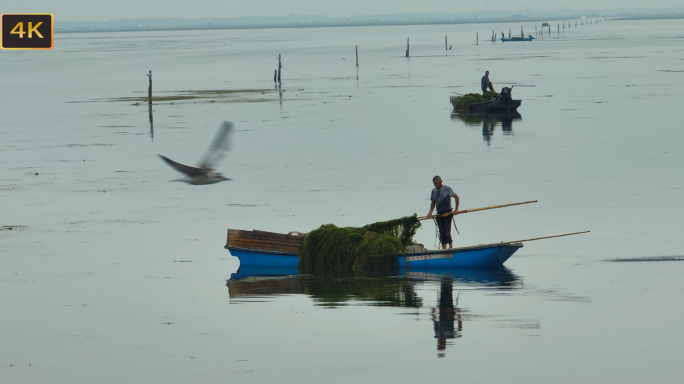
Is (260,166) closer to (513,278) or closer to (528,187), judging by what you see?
(528,187)

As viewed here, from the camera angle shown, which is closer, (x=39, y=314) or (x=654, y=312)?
Answer: (x=654, y=312)

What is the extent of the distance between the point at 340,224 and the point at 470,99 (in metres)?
32.8

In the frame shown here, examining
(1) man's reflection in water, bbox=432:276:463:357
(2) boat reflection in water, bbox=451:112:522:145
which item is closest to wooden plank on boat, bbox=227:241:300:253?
(1) man's reflection in water, bbox=432:276:463:357

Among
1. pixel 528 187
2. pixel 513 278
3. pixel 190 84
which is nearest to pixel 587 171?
pixel 528 187

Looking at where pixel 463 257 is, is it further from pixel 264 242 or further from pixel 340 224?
pixel 340 224

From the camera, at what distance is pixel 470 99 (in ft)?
195

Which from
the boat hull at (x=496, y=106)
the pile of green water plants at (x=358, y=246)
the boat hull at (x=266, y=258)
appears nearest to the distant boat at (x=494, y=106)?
the boat hull at (x=496, y=106)

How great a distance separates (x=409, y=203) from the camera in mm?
31297

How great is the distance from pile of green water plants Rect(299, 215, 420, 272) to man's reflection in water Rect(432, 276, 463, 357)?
6.46ft

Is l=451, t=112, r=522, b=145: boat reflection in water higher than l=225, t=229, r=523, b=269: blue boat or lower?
higher

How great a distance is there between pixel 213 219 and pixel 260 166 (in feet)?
34.1

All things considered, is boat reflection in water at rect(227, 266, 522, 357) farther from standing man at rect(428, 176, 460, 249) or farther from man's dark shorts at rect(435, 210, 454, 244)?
standing man at rect(428, 176, 460, 249)

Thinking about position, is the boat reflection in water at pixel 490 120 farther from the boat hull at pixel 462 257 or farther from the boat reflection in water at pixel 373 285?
→ the boat reflection in water at pixel 373 285

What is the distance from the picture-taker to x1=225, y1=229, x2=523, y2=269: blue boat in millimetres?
22875
